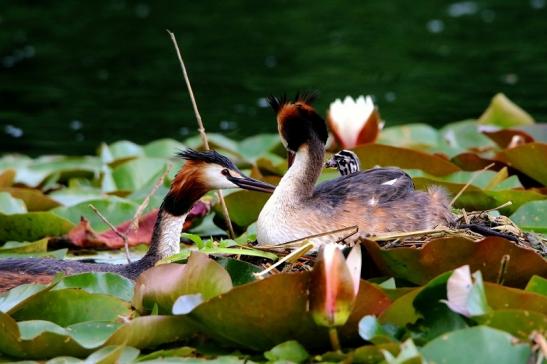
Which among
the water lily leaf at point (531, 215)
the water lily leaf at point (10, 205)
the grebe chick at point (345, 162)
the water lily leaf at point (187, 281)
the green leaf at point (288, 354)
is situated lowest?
the water lily leaf at point (531, 215)

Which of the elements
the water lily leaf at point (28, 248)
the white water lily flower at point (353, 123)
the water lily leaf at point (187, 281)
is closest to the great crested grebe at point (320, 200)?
the water lily leaf at point (187, 281)

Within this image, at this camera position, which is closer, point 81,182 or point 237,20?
point 81,182

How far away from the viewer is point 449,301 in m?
3.93

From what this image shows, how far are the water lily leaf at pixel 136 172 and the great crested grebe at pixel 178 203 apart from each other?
5.69ft

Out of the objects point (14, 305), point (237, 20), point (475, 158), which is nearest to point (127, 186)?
point (475, 158)

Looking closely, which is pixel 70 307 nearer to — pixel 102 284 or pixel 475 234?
pixel 102 284

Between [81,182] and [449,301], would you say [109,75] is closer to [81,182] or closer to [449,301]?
[81,182]

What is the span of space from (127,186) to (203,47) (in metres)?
8.06

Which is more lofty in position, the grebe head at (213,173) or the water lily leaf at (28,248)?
the grebe head at (213,173)

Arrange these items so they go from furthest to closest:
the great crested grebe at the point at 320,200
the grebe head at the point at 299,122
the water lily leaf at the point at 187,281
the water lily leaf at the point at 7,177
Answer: the water lily leaf at the point at 7,177 → the grebe head at the point at 299,122 → the great crested grebe at the point at 320,200 → the water lily leaf at the point at 187,281

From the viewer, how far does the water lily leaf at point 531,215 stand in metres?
5.79

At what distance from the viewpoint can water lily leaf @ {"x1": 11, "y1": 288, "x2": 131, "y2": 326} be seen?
14.6 feet

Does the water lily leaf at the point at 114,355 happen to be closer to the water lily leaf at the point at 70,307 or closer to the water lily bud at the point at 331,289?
the water lily leaf at the point at 70,307

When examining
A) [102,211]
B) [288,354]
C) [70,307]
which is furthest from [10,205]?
[288,354]
